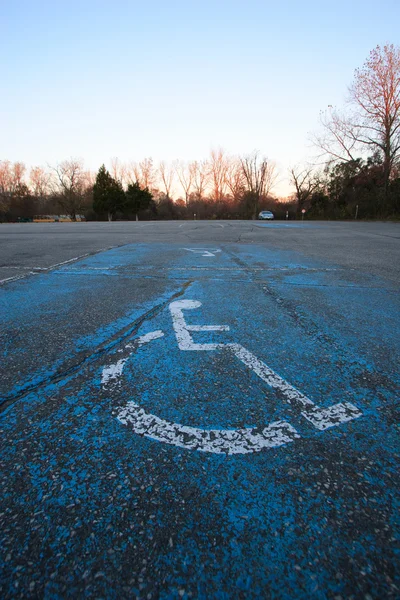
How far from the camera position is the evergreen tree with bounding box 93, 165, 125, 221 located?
1941 inches

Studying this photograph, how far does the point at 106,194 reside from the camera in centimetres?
4919

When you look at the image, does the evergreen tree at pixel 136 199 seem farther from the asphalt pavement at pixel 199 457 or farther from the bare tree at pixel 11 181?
the asphalt pavement at pixel 199 457

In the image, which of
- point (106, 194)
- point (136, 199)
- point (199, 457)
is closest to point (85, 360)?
point (199, 457)

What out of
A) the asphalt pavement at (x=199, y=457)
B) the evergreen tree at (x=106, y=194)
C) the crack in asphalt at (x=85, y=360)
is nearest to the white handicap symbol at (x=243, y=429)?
the asphalt pavement at (x=199, y=457)

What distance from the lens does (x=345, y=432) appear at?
136 cm

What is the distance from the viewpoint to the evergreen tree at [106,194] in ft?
162

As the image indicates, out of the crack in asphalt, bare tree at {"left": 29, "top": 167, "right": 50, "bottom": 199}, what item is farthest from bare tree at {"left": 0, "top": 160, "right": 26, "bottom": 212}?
the crack in asphalt

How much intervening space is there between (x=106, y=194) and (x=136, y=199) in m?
4.72

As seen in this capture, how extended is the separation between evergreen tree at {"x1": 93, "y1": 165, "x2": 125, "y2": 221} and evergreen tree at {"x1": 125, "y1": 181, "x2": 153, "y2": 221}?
1104 millimetres

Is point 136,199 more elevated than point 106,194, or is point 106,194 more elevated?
point 106,194

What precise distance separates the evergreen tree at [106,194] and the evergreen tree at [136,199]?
3.62 feet

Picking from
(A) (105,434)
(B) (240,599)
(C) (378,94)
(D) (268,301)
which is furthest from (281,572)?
(C) (378,94)

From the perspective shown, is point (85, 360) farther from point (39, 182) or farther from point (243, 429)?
point (39, 182)

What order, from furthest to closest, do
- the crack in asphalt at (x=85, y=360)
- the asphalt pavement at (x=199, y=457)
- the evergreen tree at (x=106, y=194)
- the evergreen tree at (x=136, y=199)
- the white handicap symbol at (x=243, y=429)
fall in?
the evergreen tree at (x=136, y=199)
the evergreen tree at (x=106, y=194)
the crack in asphalt at (x=85, y=360)
the white handicap symbol at (x=243, y=429)
the asphalt pavement at (x=199, y=457)
